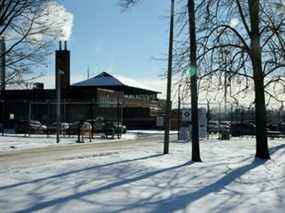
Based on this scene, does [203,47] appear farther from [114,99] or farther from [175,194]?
[114,99]

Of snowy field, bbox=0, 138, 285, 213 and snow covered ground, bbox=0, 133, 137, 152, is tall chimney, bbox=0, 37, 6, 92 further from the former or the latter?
snowy field, bbox=0, 138, 285, 213

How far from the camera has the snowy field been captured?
33.6 ft

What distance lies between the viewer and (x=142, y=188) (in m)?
12.5

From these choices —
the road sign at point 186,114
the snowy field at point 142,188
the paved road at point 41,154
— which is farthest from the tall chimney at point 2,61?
the road sign at point 186,114

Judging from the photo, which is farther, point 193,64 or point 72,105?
point 72,105

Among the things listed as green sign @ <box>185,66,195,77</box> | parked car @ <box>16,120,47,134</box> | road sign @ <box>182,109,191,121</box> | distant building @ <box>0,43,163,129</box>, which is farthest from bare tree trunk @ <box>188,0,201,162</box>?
distant building @ <box>0,43,163,129</box>

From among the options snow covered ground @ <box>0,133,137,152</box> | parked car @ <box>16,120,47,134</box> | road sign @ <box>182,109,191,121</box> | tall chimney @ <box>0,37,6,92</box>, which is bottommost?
snow covered ground @ <box>0,133,137,152</box>

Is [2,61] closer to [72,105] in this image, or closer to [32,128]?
[32,128]

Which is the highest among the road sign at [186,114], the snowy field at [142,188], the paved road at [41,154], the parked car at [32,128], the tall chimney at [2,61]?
the tall chimney at [2,61]

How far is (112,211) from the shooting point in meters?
9.66

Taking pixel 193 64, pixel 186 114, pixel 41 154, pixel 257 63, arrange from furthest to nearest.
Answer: pixel 186 114 < pixel 41 154 < pixel 257 63 < pixel 193 64

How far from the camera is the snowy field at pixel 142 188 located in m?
10.2

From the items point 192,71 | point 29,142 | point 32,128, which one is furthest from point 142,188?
point 32,128

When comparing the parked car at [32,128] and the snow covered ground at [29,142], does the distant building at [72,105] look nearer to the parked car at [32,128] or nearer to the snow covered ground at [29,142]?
the parked car at [32,128]
